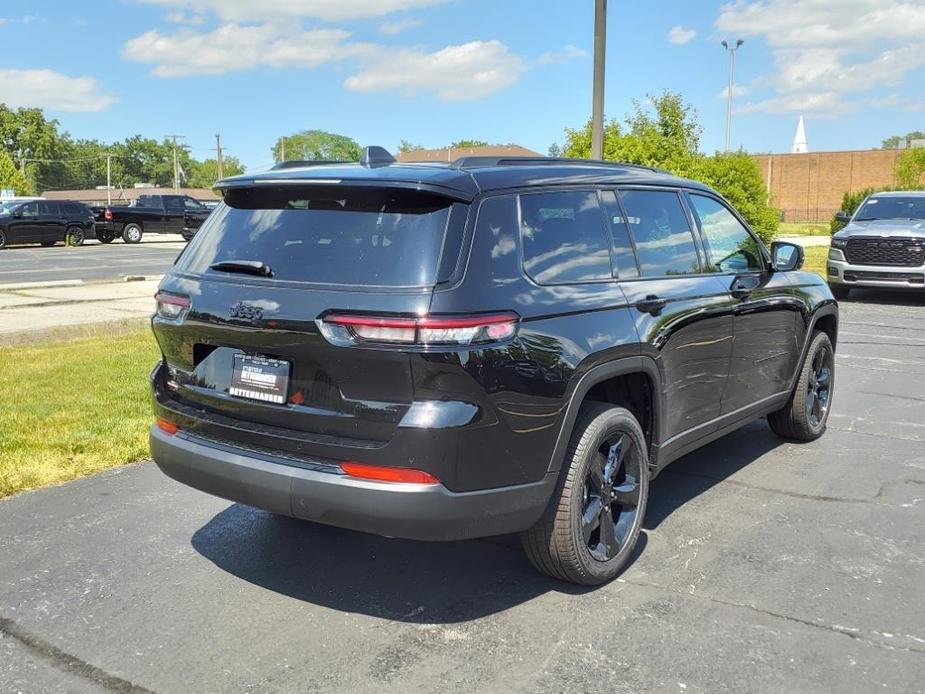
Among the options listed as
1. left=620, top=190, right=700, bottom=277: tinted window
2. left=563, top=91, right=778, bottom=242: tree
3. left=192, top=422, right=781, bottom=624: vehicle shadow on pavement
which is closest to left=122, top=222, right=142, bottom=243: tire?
left=563, top=91, right=778, bottom=242: tree

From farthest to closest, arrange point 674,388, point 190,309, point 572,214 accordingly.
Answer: point 674,388
point 572,214
point 190,309

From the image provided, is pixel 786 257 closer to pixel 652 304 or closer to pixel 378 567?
pixel 652 304

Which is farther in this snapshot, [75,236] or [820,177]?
[820,177]

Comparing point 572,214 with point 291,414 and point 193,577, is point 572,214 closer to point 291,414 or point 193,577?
point 291,414

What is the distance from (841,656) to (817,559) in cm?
95

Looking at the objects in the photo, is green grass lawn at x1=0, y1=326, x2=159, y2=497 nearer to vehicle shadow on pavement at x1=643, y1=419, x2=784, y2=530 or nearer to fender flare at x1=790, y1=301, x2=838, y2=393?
vehicle shadow on pavement at x1=643, y1=419, x2=784, y2=530

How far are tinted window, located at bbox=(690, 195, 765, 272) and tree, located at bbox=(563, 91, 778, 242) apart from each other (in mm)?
11263

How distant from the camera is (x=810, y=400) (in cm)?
624

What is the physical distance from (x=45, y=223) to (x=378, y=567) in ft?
105

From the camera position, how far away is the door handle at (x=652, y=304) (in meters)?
4.10

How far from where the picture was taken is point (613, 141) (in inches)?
660

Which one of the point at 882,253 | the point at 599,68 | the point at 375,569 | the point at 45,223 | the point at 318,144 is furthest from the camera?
the point at 318,144

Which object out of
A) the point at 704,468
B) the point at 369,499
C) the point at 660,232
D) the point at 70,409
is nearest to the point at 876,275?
the point at 704,468

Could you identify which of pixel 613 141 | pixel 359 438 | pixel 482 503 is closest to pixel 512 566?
pixel 482 503
